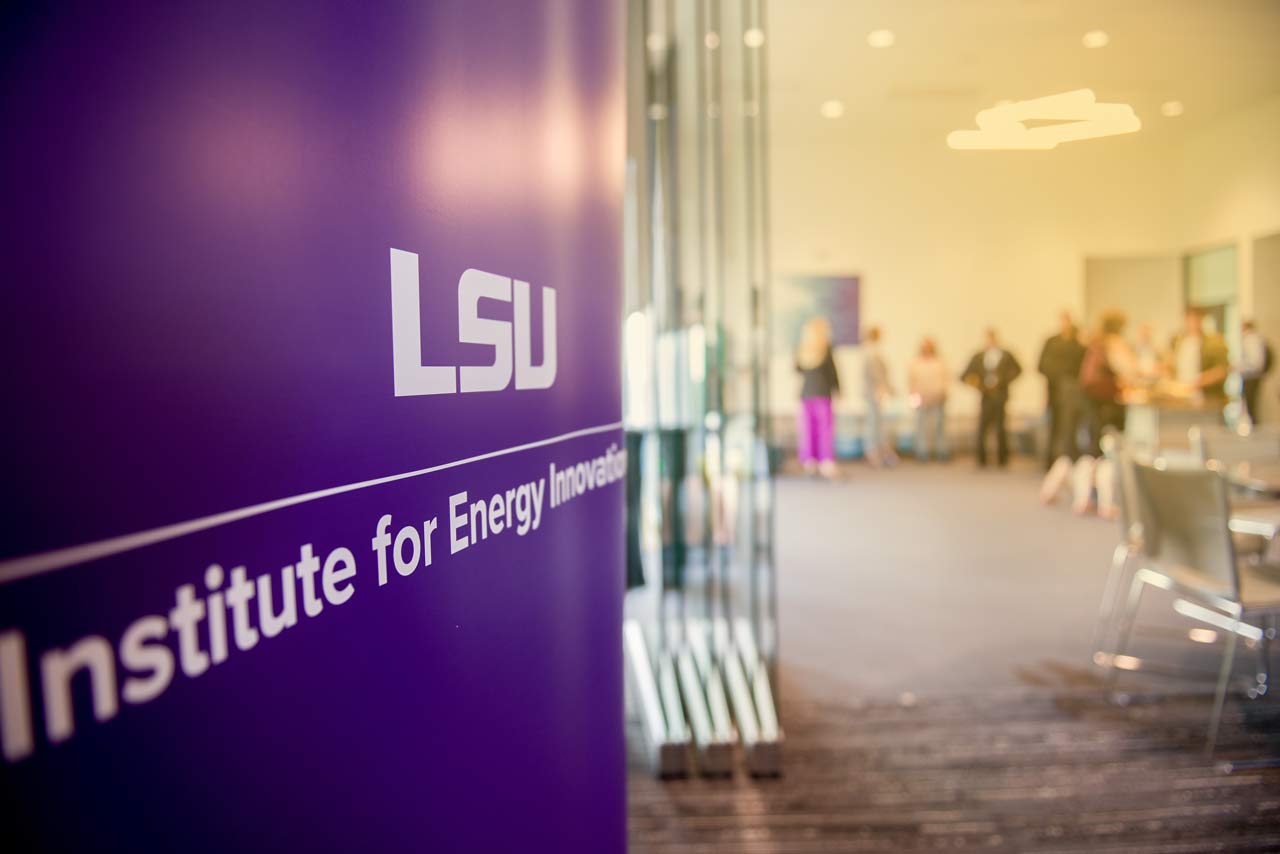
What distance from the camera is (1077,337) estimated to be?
317 inches

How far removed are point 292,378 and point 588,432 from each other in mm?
784

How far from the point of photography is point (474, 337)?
3.65ft

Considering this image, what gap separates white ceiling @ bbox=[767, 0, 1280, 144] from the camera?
679 cm

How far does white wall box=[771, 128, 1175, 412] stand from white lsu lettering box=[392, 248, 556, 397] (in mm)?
10419

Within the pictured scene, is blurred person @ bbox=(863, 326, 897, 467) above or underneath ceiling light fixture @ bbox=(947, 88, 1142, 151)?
underneath

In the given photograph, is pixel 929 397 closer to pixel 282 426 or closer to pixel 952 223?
pixel 952 223

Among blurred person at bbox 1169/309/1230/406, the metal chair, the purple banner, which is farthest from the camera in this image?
blurred person at bbox 1169/309/1230/406

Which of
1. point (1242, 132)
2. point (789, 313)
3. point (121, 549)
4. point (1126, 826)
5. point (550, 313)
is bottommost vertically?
point (1126, 826)

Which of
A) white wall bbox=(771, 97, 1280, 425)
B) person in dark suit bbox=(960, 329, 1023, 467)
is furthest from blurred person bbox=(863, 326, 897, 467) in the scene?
white wall bbox=(771, 97, 1280, 425)

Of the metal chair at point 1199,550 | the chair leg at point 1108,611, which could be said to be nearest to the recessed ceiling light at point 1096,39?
the chair leg at point 1108,611

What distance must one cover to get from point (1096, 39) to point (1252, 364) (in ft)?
14.2

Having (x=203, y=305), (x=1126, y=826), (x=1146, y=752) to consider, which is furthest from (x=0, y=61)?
(x=1146, y=752)

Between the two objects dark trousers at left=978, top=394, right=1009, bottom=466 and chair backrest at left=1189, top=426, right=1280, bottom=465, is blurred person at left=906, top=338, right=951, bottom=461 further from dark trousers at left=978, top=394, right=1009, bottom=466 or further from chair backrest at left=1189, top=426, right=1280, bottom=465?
chair backrest at left=1189, top=426, right=1280, bottom=465

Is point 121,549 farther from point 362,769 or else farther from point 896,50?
point 896,50
